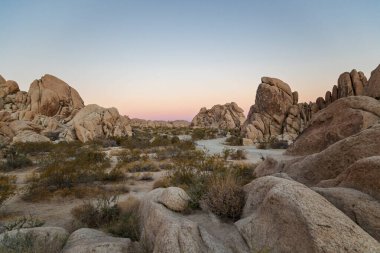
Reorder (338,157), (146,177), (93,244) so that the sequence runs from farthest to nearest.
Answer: (146,177)
(338,157)
(93,244)

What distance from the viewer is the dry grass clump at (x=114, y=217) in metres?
5.89

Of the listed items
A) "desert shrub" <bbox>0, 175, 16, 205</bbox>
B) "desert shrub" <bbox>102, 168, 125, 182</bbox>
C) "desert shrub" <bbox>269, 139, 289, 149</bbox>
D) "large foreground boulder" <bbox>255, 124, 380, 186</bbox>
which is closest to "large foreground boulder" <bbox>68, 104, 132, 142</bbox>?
"desert shrub" <bbox>269, 139, 289, 149</bbox>

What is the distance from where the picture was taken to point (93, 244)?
466 centimetres

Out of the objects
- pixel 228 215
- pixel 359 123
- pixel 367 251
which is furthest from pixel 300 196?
pixel 359 123

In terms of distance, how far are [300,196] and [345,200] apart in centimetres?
Result: 95

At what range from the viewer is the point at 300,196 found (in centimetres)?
364

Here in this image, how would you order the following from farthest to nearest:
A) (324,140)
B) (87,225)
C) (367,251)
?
(324,140), (87,225), (367,251)

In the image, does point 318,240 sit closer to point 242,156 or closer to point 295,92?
point 242,156

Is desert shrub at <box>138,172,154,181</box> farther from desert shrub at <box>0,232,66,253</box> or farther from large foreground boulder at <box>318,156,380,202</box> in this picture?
large foreground boulder at <box>318,156,380,202</box>

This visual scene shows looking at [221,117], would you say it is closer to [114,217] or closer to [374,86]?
[374,86]

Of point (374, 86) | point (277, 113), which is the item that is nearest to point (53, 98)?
point (277, 113)

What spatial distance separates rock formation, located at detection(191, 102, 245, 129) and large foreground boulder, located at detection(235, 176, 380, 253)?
50872mm

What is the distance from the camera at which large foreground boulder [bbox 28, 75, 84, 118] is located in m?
45.8

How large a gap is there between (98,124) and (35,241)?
91.2 ft
